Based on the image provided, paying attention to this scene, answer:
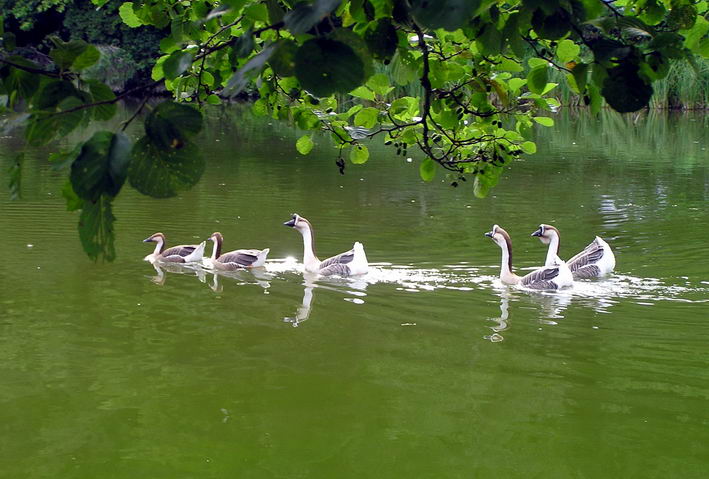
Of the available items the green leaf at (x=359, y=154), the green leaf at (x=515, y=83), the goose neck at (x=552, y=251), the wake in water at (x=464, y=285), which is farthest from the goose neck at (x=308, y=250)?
the green leaf at (x=515, y=83)

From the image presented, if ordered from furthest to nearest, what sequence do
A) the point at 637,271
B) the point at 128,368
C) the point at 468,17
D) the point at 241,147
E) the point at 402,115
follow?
the point at 241,147, the point at 637,271, the point at 128,368, the point at 402,115, the point at 468,17

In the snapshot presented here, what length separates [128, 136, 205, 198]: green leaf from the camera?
1.74 m

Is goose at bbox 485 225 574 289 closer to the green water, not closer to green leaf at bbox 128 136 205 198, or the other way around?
the green water

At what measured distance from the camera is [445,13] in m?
1.63

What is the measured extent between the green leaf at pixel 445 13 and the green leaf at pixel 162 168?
0.47 meters

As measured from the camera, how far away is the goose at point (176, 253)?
1078 cm

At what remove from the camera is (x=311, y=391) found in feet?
20.7

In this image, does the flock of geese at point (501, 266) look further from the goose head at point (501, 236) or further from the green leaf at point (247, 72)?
the green leaf at point (247, 72)

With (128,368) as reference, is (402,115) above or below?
above

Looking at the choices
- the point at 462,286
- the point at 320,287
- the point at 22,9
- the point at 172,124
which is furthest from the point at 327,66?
the point at 22,9

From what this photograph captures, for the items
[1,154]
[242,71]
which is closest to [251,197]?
[1,154]

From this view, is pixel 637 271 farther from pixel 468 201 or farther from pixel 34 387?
pixel 34 387

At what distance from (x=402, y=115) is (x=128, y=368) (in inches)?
125

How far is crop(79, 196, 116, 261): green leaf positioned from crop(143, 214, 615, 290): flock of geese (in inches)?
324
